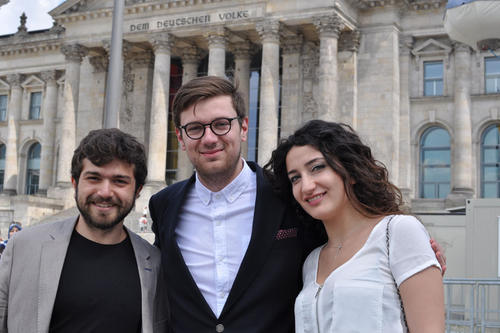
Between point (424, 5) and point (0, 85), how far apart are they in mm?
32685

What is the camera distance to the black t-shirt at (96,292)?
4.23 metres

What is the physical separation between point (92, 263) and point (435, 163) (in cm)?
3037

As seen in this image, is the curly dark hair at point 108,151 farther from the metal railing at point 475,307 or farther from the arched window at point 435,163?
the arched window at point 435,163

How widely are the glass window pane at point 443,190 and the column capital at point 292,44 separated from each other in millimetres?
10428

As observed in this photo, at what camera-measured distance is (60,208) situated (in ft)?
116

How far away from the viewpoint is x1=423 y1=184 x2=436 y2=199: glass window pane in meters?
32.6

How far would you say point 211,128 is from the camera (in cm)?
435

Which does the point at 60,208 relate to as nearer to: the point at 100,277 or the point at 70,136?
the point at 70,136

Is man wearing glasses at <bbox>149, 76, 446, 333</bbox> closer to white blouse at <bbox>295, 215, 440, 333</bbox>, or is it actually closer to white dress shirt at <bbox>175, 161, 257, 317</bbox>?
white dress shirt at <bbox>175, 161, 257, 317</bbox>

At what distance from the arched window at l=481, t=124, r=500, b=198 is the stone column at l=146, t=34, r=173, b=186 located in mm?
16538

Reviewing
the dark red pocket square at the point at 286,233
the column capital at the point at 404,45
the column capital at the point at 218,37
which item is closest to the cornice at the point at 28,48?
the column capital at the point at 218,37

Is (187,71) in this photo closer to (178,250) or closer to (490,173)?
(490,173)

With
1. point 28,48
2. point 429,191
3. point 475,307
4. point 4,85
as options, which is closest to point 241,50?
point 429,191

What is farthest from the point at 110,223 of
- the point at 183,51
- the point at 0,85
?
the point at 0,85
